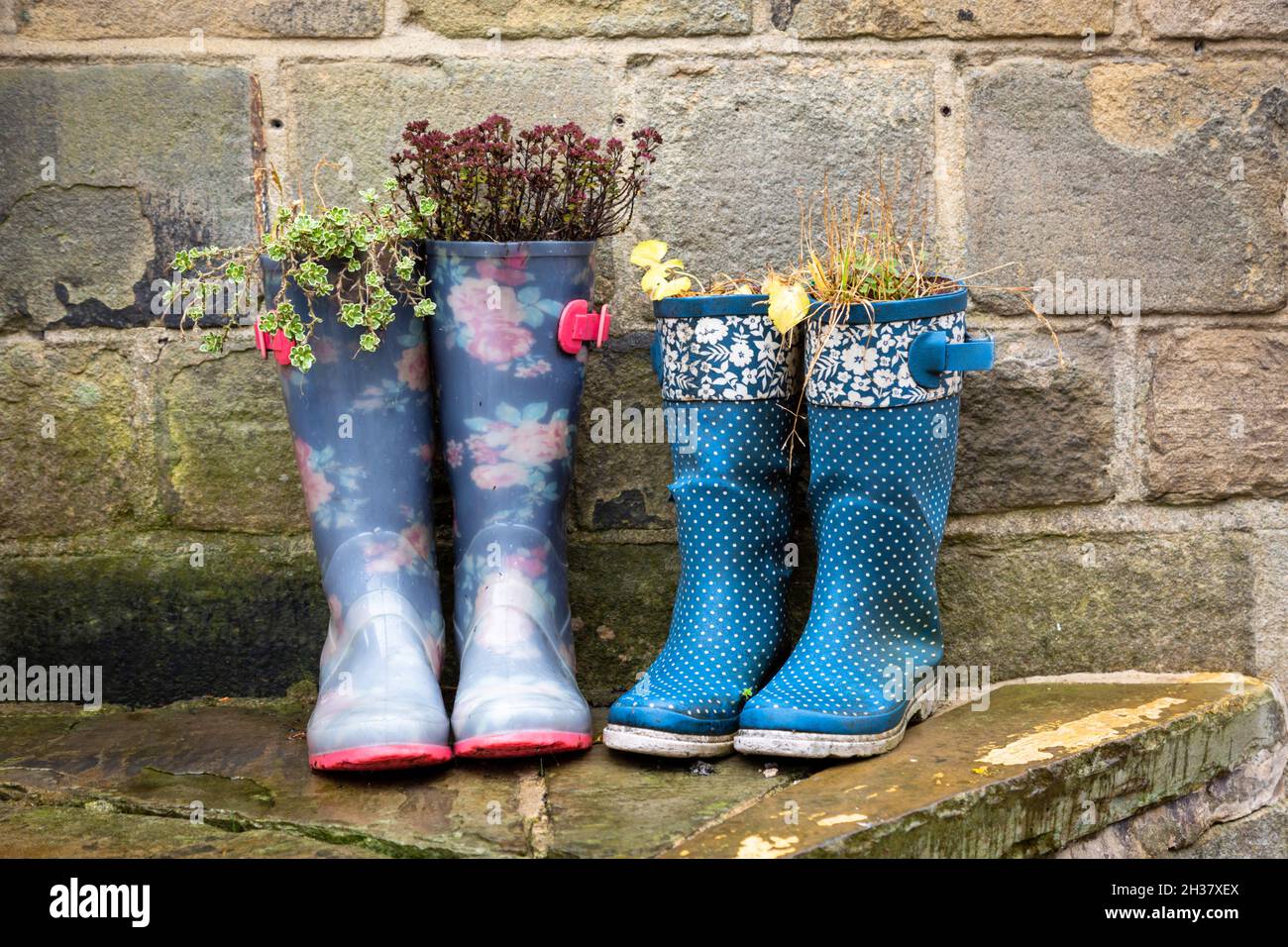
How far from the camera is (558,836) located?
1441 millimetres

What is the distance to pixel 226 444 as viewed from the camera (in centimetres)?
196

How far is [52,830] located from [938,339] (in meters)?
1.19

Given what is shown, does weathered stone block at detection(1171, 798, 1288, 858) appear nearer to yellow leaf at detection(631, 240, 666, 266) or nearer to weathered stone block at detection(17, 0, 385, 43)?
yellow leaf at detection(631, 240, 666, 266)

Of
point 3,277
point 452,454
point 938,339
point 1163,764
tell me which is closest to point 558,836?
point 452,454

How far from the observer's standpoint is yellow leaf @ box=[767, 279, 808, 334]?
1.67 metres

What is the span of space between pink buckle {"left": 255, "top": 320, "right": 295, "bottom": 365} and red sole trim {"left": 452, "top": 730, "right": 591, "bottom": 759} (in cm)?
55

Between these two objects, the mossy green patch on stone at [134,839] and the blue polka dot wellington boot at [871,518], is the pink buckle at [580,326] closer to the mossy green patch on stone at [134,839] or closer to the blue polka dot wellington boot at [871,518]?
the blue polka dot wellington boot at [871,518]

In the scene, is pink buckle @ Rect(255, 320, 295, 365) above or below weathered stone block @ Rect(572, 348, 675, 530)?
above

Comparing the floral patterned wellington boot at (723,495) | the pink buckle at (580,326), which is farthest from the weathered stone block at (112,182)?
the floral patterned wellington boot at (723,495)

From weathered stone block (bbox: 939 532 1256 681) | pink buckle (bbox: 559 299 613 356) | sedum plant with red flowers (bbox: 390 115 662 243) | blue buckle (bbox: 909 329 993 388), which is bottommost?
weathered stone block (bbox: 939 532 1256 681)

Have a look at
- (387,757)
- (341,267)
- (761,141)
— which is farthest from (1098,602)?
(341,267)

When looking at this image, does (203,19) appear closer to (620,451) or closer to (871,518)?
(620,451)

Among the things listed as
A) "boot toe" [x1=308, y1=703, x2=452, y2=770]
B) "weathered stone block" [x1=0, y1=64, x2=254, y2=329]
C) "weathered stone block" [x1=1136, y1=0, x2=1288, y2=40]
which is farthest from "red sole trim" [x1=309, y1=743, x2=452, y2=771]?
"weathered stone block" [x1=1136, y1=0, x2=1288, y2=40]

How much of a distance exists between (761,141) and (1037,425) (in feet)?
1.90
